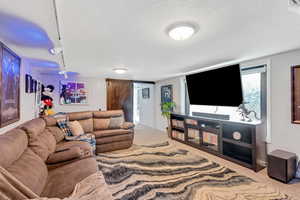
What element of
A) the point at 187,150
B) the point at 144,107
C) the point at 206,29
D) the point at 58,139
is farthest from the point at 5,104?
the point at 144,107

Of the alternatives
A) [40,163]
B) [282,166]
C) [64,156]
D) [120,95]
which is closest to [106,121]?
[120,95]

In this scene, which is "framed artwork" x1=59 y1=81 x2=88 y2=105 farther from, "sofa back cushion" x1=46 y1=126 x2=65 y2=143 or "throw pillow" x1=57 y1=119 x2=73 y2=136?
"sofa back cushion" x1=46 y1=126 x2=65 y2=143

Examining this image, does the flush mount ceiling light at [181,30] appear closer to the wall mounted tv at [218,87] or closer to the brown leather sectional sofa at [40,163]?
the wall mounted tv at [218,87]

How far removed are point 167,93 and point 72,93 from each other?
3497 mm

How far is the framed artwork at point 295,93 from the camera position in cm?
229

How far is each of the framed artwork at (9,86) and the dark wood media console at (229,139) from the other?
146 inches

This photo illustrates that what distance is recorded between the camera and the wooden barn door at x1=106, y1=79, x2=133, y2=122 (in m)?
5.58

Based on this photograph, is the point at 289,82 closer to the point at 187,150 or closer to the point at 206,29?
the point at 206,29

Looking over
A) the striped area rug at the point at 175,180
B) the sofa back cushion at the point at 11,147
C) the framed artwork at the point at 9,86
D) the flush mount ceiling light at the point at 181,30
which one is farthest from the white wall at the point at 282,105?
the framed artwork at the point at 9,86

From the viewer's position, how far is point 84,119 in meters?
3.78

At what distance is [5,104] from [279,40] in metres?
3.99

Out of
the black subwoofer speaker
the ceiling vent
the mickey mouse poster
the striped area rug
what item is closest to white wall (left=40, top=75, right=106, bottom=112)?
the mickey mouse poster

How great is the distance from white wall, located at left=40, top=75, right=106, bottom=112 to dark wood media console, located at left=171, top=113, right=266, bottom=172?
3199 millimetres

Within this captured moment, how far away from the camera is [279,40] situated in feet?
6.31
